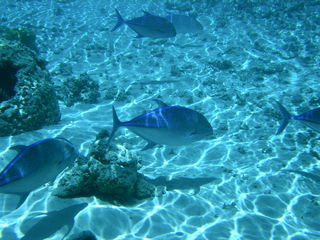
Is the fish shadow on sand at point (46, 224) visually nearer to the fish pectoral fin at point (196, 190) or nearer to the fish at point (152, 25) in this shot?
the fish pectoral fin at point (196, 190)

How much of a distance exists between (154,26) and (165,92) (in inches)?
104

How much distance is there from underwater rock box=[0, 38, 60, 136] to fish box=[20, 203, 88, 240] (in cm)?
287

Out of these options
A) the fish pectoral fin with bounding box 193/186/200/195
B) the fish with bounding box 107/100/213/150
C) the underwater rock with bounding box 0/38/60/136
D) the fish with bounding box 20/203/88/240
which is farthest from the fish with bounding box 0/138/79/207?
the underwater rock with bounding box 0/38/60/136

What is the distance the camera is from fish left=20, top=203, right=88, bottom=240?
3482mm

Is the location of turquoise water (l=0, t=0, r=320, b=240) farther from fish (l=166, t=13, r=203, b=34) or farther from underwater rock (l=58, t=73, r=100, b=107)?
fish (l=166, t=13, r=203, b=34)

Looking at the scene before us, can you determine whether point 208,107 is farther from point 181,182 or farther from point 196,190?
point 196,190

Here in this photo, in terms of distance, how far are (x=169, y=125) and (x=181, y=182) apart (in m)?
1.84

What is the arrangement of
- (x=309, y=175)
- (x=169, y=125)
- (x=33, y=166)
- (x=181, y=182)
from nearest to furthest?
(x=33, y=166)
(x=169, y=125)
(x=181, y=182)
(x=309, y=175)

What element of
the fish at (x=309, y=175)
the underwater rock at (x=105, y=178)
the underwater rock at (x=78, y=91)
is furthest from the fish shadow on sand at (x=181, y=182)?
the underwater rock at (x=78, y=91)

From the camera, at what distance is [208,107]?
796cm

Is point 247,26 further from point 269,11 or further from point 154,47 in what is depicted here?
point 154,47

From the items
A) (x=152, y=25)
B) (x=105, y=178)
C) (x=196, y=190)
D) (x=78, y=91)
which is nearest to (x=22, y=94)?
(x=78, y=91)

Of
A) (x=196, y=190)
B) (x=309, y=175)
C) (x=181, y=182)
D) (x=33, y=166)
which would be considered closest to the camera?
(x=33, y=166)

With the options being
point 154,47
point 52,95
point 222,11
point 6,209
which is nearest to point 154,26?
point 52,95
